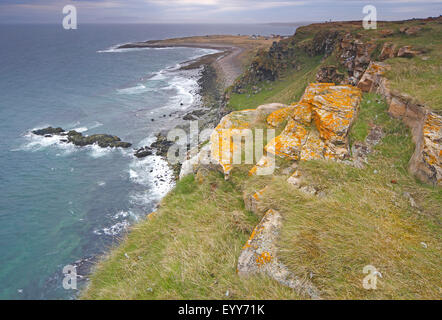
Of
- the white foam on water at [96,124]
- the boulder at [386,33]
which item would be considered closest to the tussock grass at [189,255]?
the boulder at [386,33]

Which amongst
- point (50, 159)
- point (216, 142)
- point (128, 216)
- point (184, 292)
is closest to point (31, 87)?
point (50, 159)

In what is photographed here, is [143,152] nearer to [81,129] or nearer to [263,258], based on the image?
[81,129]

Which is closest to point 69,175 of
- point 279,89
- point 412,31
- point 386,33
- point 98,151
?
point 98,151

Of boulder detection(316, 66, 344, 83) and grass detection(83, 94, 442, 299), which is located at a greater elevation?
boulder detection(316, 66, 344, 83)

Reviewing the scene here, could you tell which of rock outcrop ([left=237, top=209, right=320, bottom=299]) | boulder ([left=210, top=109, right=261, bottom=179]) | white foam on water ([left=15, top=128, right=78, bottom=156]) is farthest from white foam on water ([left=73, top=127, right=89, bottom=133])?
rock outcrop ([left=237, top=209, right=320, bottom=299])

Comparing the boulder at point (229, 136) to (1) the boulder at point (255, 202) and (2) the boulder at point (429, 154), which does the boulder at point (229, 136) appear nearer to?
(1) the boulder at point (255, 202)

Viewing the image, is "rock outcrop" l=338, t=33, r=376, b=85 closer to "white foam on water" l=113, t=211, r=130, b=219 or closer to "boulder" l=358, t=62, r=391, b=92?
"boulder" l=358, t=62, r=391, b=92
